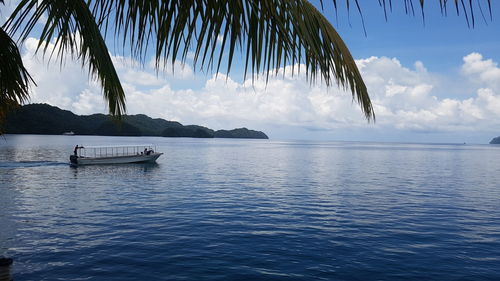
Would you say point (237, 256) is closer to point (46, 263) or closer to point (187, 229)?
point (187, 229)

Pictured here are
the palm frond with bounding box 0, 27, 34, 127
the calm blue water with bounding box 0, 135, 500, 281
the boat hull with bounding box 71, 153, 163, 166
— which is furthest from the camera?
the boat hull with bounding box 71, 153, 163, 166

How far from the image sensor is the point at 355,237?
1933cm

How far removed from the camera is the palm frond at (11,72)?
547 centimetres

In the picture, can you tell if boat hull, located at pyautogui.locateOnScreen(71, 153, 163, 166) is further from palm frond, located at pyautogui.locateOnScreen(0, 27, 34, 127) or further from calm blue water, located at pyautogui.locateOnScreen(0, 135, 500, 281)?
palm frond, located at pyautogui.locateOnScreen(0, 27, 34, 127)

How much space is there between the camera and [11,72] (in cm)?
559

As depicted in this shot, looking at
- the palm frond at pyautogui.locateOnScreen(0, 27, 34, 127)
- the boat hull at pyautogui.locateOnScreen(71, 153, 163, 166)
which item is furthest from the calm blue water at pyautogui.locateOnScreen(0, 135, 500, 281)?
the boat hull at pyautogui.locateOnScreen(71, 153, 163, 166)

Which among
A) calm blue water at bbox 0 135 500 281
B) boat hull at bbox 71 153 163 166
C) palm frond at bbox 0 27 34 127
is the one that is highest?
palm frond at bbox 0 27 34 127

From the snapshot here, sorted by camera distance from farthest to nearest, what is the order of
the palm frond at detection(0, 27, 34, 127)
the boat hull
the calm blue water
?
the boat hull < the calm blue water < the palm frond at detection(0, 27, 34, 127)

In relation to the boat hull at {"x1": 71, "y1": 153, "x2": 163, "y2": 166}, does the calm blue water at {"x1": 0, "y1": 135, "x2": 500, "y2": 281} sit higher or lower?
lower

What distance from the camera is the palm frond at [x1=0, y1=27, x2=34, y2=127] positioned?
17.9 feet

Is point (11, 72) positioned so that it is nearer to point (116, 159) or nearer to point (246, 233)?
point (246, 233)

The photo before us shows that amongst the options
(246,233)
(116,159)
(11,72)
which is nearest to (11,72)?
(11,72)

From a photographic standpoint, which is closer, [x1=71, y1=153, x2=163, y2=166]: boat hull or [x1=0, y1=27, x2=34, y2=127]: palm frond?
[x1=0, y1=27, x2=34, y2=127]: palm frond

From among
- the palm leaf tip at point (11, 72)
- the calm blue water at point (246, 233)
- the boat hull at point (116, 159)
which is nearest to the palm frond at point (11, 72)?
the palm leaf tip at point (11, 72)
